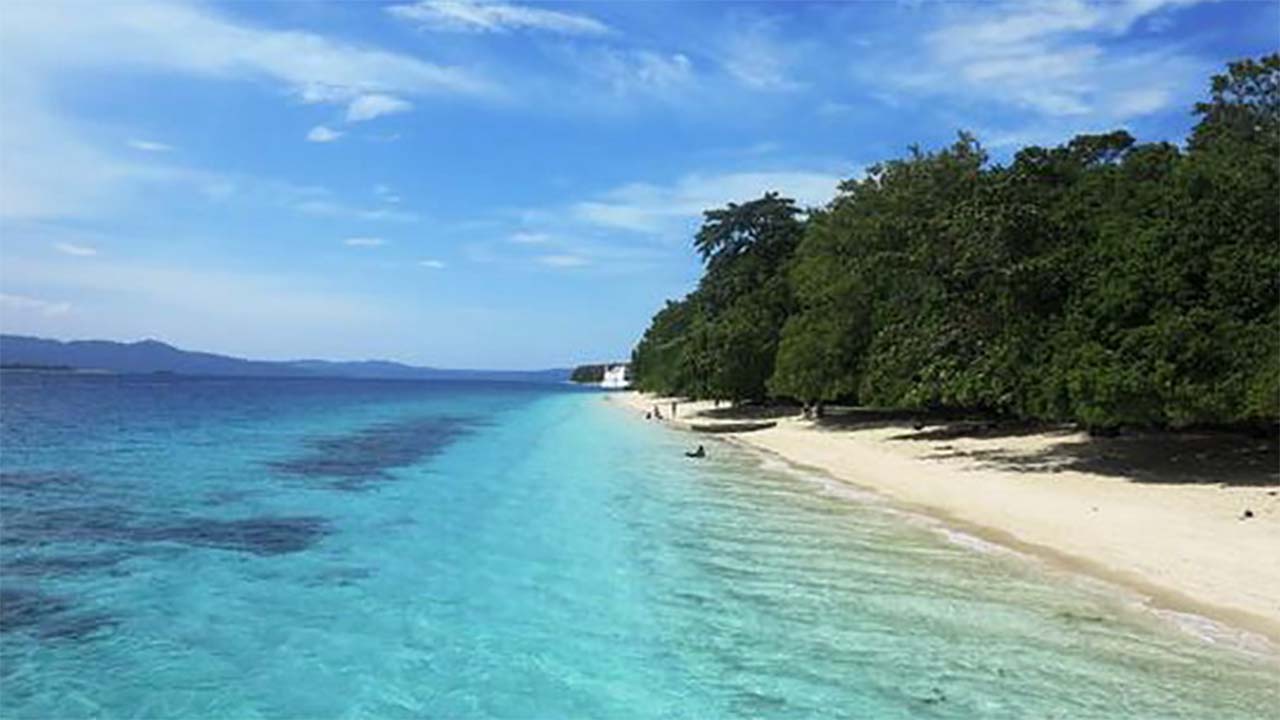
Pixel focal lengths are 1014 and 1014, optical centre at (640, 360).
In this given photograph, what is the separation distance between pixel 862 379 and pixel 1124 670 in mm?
30393

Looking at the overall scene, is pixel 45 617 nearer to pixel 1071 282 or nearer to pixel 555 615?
pixel 555 615

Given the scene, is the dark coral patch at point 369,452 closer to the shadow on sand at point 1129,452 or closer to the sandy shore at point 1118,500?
the sandy shore at point 1118,500

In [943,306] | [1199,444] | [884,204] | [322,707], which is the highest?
[884,204]

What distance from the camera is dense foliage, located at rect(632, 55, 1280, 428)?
2130 cm

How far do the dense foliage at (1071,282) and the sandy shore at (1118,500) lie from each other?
1.44 metres

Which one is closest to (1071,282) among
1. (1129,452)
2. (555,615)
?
(1129,452)

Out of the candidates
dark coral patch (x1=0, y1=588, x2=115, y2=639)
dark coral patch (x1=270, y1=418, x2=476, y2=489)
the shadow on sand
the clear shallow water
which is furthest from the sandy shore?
dark coral patch (x1=270, y1=418, x2=476, y2=489)

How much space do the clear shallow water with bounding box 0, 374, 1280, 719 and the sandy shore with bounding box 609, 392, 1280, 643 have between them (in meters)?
1.14

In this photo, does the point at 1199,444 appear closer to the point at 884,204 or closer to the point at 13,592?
the point at 884,204

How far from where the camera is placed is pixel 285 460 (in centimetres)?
3716

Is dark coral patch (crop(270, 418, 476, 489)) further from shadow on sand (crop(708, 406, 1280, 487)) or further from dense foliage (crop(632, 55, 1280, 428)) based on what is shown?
shadow on sand (crop(708, 406, 1280, 487))

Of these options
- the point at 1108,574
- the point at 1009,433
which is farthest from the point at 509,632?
the point at 1009,433

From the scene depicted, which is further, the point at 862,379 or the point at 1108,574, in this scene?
the point at 862,379

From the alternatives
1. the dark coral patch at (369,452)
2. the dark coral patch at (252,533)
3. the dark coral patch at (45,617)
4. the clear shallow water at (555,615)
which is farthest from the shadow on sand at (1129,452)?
the dark coral patch at (45,617)
